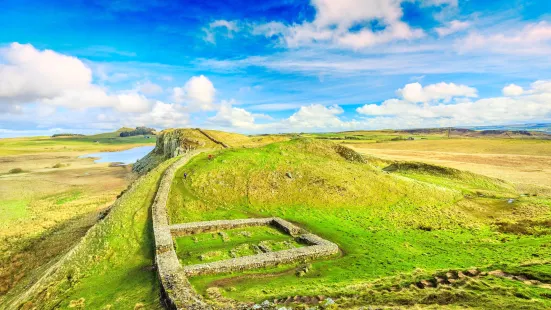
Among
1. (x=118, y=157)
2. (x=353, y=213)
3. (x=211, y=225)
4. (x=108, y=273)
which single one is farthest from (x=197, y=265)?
(x=118, y=157)

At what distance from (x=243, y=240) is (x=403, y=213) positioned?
18.3 meters

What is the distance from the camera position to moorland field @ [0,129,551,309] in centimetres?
1473

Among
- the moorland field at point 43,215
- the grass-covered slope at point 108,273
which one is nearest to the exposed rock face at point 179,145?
the moorland field at point 43,215

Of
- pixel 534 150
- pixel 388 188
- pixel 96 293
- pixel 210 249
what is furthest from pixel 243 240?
pixel 534 150

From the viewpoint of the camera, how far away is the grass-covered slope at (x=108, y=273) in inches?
632

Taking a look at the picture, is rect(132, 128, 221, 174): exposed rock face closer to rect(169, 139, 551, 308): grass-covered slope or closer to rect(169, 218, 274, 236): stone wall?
rect(169, 139, 551, 308): grass-covered slope

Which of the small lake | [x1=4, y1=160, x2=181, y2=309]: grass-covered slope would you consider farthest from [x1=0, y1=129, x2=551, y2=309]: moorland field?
the small lake

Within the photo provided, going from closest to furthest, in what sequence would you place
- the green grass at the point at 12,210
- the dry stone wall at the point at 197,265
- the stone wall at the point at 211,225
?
the dry stone wall at the point at 197,265, the stone wall at the point at 211,225, the green grass at the point at 12,210

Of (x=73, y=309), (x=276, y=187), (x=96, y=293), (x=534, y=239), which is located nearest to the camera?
(x=73, y=309)

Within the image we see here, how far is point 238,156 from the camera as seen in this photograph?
4138cm

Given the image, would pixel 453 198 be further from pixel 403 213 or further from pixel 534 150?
pixel 534 150

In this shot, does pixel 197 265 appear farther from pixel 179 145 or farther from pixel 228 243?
pixel 179 145

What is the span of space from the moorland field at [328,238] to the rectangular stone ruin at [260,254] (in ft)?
1.76

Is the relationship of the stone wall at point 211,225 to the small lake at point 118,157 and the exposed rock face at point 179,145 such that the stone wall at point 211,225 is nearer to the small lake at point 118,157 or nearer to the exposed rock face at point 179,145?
the exposed rock face at point 179,145
